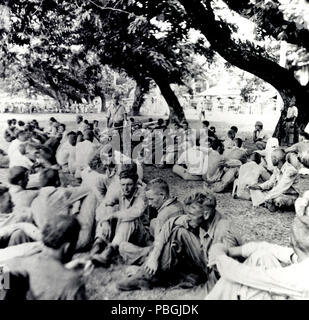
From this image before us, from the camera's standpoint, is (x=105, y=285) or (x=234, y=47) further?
(x=234, y=47)

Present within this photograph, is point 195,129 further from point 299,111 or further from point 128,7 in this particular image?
point 128,7

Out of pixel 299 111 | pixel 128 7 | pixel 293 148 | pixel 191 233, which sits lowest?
pixel 191 233

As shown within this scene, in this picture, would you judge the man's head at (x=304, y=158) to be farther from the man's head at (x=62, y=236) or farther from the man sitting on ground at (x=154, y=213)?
the man's head at (x=62, y=236)

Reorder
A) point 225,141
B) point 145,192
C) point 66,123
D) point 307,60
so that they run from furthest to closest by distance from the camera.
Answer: point 66,123, point 225,141, point 307,60, point 145,192

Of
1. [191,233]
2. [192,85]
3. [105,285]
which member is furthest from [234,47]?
[105,285]

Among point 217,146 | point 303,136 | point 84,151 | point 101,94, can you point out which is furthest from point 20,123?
point 303,136

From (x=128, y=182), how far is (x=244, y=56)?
2097mm

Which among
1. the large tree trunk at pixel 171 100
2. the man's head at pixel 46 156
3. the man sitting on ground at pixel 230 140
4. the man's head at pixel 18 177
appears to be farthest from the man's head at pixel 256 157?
the man's head at pixel 18 177

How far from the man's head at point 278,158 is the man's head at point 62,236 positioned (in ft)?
8.02

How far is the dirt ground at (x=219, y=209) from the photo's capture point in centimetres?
355

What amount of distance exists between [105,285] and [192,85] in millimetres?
2576

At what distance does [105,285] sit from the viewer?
3609 millimetres

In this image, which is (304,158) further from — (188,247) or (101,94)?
(101,94)
